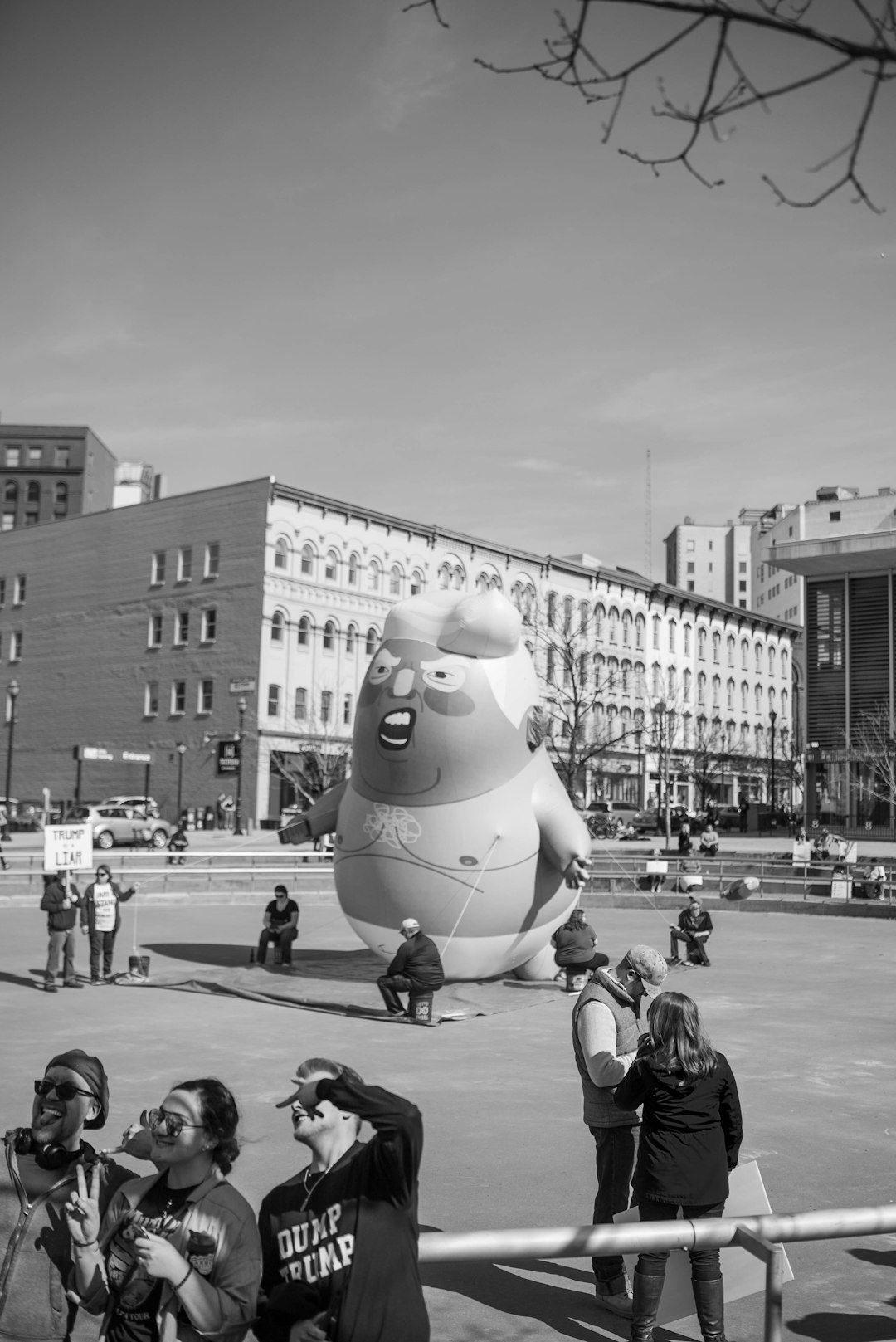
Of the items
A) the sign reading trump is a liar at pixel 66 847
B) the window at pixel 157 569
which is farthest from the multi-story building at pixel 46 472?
the sign reading trump is a liar at pixel 66 847

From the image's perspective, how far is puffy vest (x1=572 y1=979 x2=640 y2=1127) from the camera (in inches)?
226

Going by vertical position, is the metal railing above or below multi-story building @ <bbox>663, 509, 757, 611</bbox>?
below

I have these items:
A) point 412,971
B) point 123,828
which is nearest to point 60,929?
point 412,971

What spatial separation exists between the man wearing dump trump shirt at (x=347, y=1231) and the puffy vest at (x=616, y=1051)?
2444 millimetres

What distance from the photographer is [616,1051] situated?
19.0ft

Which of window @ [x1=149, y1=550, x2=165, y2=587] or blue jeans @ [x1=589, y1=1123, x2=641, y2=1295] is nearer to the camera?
blue jeans @ [x1=589, y1=1123, x2=641, y2=1295]

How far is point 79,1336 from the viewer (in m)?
5.38

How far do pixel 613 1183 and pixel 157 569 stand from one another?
57841mm

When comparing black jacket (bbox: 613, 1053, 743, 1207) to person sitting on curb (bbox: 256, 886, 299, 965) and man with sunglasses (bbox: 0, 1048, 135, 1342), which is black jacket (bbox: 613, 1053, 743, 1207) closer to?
man with sunglasses (bbox: 0, 1048, 135, 1342)

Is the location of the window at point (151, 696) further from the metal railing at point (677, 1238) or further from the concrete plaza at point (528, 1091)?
the metal railing at point (677, 1238)

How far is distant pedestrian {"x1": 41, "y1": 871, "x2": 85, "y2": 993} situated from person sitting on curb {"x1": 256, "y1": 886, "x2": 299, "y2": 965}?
8.29 ft

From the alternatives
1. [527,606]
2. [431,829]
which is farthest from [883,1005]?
[527,606]

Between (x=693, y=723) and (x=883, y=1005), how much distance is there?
2491 inches

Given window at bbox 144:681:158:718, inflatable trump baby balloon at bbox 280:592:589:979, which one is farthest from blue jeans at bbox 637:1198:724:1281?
window at bbox 144:681:158:718
